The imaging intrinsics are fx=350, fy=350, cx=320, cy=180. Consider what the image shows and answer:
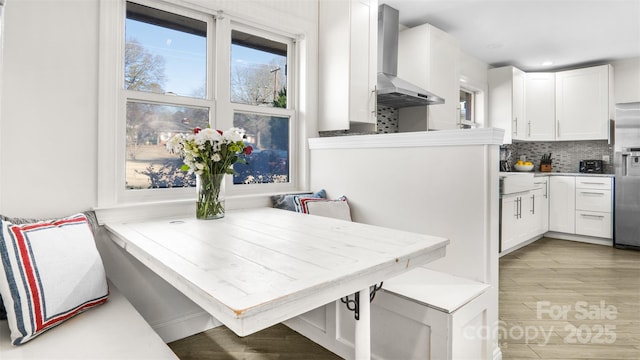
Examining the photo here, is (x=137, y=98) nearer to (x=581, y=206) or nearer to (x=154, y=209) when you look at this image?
(x=154, y=209)

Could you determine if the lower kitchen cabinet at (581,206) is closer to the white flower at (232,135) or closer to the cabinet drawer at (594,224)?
the cabinet drawer at (594,224)

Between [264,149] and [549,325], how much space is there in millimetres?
2296

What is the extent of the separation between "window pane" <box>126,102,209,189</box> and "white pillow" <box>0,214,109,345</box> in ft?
2.38

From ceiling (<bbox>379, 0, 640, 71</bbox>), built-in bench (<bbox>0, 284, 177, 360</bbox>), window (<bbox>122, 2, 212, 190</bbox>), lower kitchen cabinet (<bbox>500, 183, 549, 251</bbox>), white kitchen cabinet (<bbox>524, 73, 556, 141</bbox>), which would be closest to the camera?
built-in bench (<bbox>0, 284, 177, 360</bbox>)

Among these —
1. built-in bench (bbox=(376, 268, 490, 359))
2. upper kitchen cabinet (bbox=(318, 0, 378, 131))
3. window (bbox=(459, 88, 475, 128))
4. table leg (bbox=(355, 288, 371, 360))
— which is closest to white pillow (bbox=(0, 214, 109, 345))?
table leg (bbox=(355, 288, 371, 360))

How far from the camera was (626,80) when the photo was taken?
492cm

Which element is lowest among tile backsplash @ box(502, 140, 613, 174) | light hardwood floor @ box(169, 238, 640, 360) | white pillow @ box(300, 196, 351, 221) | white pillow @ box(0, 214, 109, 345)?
light hardwood floor @ box(169, 238, 640, 360)

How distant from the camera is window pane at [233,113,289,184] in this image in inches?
103

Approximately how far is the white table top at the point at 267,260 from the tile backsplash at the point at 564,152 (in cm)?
489

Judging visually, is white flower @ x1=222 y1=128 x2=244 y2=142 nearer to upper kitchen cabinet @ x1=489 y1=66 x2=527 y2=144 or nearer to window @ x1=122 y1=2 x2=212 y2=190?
window @ x1=122 y1=2 x2=212 y2=190

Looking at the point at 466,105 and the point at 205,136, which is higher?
the point at 466,105

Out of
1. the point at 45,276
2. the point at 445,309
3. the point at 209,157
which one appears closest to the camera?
the point at 45,276

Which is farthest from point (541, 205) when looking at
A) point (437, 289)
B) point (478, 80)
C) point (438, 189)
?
point (437, 289)

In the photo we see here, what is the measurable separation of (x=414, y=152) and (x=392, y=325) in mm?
968
